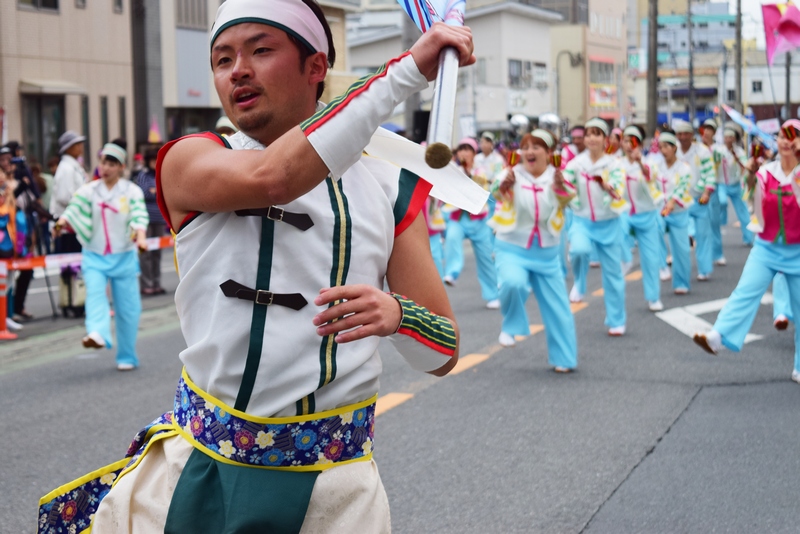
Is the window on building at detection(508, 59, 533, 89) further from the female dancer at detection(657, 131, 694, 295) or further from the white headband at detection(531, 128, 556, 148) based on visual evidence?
the white headband at detection(531, 128, 556, 148)

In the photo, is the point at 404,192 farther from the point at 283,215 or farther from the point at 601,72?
the point at 601,72

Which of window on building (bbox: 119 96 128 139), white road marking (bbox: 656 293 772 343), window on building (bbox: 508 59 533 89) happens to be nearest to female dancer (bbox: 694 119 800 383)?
white road marking (bbox: 656 293 772 343)

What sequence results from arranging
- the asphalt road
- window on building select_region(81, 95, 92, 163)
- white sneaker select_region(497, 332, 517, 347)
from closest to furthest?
the asphalt road → white sneaker select_region(497, 332, 517, 347) → window on building select_region(81, 95, 92, 163)

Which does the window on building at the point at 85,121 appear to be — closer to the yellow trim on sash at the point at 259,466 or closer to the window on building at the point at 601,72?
the yellow trim on sash at the point at 259,466

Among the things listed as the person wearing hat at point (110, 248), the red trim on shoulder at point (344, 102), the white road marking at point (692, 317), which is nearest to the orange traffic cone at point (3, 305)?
the person wearing hat at point (110, 248)

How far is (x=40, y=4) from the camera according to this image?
973 inches

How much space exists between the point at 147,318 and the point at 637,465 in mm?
7237

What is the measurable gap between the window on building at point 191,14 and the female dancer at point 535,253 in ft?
76.1

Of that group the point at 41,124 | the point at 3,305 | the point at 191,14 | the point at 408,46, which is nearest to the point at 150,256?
the point at 3,305

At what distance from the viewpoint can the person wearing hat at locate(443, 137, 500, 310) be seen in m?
12.5

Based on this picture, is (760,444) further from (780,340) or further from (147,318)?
(147,318)

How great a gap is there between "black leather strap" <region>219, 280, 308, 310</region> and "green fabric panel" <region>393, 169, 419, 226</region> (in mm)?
323

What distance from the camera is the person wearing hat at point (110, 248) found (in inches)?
344

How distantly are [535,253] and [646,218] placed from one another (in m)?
4.26
